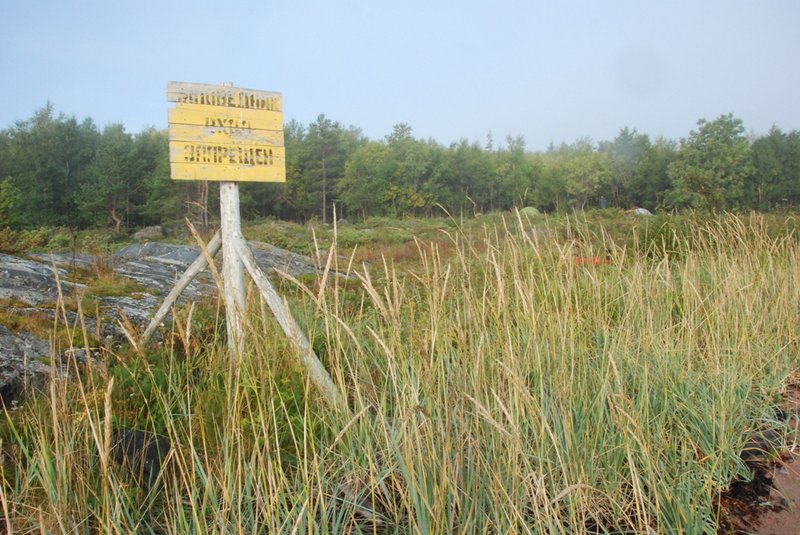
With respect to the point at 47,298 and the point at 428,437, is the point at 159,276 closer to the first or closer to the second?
the point at 47,298

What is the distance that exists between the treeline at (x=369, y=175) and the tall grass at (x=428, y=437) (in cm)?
3336

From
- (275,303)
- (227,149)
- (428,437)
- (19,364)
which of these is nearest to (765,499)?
(428,437)

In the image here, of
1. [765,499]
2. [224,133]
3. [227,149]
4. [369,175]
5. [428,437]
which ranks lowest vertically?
[765,499]

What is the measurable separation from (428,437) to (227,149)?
2.58 metres

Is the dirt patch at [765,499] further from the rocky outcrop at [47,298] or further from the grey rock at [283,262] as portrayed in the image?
the grey rock at [283,262]

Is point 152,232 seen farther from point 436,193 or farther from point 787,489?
point 787,489

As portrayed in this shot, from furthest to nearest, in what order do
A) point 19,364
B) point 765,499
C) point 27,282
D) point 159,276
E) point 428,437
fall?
point 159,276
point 27,282
point 19,364
point 765,499
point 428,437

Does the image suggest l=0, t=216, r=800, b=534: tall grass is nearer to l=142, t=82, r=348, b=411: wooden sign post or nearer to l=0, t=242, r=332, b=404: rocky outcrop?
l=0, t=242, r=332, b=404: rocky outcrop

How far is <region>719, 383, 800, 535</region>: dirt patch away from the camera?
6.34 feet

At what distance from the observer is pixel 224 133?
3361 millimetres

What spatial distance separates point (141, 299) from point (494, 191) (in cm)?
4912

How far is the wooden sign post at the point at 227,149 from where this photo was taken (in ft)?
10.5

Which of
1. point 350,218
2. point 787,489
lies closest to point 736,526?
point 787,489

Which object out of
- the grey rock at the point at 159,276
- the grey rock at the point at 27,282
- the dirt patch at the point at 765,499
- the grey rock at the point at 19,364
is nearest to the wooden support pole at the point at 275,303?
the grey rock at the point at 159,276
